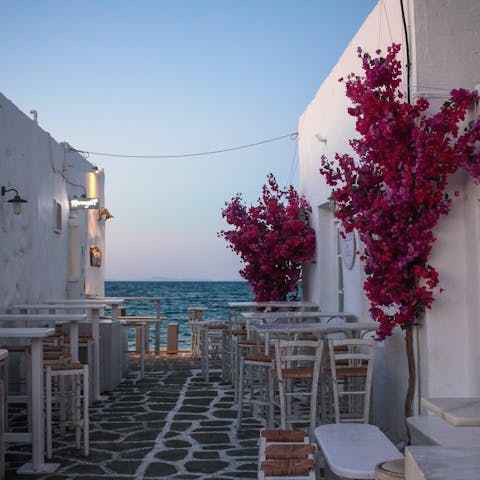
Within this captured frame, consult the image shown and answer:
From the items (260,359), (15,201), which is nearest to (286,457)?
(260,359)

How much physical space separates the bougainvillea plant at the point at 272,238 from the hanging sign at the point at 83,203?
7.49 feet

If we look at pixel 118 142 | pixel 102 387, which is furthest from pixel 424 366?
pixel 118 142

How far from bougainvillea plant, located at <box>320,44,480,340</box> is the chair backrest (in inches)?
11.3

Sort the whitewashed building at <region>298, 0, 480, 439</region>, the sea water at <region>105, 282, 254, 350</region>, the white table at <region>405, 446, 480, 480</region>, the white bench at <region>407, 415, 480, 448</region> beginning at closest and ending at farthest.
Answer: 1. the white table at <region>405, 446, 480, 480</region>
2. the white bench at <region>407, 415, 480, 448</region>
3. the whitewashed building at <region>298, 0, 480, 439</region>
4. the sea water at <region>105, 282, 254, 350</region>

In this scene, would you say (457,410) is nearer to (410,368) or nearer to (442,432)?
(442,432)

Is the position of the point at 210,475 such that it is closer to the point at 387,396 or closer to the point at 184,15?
the point at 387,396

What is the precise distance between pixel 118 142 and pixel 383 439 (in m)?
13.1

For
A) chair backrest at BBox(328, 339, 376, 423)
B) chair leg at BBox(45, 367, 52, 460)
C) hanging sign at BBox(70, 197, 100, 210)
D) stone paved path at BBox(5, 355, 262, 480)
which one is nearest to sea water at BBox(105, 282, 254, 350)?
hanging sign at BBox(70, 197, 100, 210)

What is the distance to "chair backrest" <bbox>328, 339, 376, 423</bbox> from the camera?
525 cm

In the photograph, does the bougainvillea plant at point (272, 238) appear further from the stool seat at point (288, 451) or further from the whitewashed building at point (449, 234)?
the stool seat at point (288, 451)

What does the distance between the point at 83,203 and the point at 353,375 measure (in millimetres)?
6867

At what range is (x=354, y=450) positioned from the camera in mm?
3566

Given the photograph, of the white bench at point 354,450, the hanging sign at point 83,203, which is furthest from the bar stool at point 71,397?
the hanging sign at point 83,203

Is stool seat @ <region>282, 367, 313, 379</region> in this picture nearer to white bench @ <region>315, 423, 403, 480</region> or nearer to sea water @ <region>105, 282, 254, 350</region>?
white bench @ <region>315, 423, 403, 480</region>
